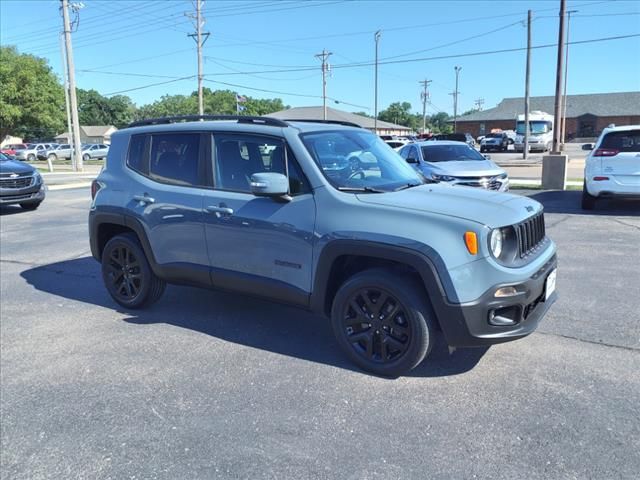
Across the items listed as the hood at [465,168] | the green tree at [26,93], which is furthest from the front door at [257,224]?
the green tree at [26,93]

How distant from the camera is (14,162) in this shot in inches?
520

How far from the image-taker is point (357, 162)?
430cm

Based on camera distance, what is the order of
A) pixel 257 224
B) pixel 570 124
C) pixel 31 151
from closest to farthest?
1. pixel 257 224
2. pixel 31 151
3. pixel 570 124

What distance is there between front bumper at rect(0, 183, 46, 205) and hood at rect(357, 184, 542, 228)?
11.6 meters

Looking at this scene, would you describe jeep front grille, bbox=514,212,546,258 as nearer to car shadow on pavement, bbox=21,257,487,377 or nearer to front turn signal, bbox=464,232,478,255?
front turn signal, bbox=464,232,478,255

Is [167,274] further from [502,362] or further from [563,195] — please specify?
[563,195]

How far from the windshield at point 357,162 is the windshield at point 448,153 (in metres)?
7.76

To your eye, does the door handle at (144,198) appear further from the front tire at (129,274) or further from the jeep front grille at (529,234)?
the jeep front grille at (529,234)

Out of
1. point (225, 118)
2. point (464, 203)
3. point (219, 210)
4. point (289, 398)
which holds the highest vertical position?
point (225, 118)

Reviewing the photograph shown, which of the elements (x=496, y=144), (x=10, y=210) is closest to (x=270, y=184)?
(x=10, y=210)

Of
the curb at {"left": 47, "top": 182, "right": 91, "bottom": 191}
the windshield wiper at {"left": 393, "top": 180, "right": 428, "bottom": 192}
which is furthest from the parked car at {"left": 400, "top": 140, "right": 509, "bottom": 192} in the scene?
the curb at {"left": 47, "top": 182, "right": 91, "bottom": 191}

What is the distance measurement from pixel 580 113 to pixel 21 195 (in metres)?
74.8

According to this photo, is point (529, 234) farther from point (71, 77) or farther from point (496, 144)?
point (496, 144)

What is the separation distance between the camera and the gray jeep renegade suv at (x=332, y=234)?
3.40m
